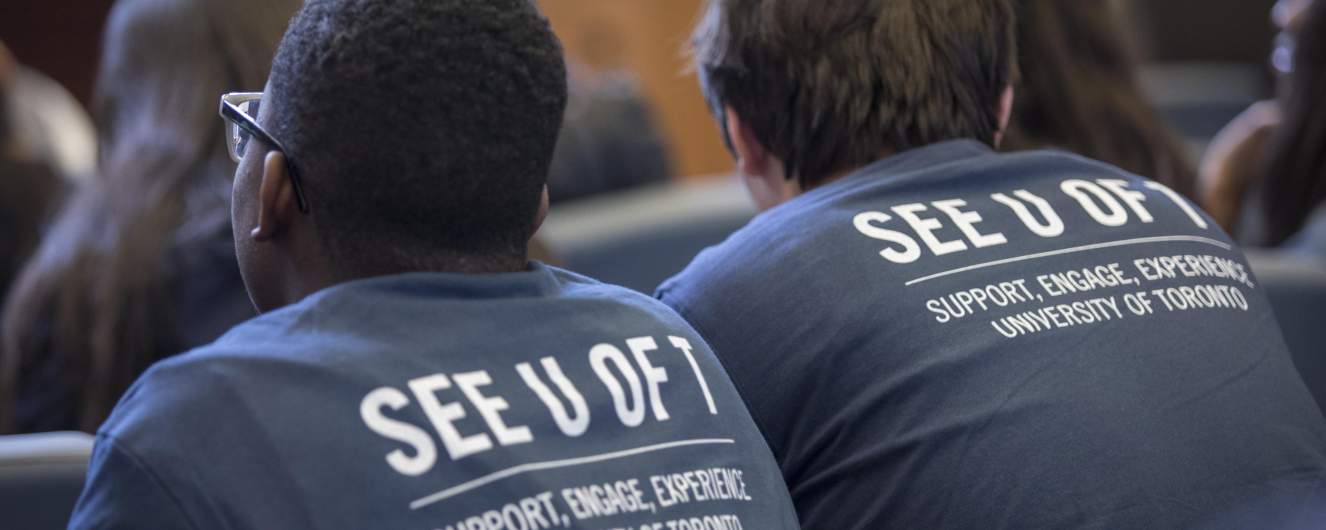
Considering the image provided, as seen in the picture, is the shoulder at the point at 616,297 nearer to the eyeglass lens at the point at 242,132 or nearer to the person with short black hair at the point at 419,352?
the person with short black hair at the point at 419,352

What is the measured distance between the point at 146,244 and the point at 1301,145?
A: 202 centimetres

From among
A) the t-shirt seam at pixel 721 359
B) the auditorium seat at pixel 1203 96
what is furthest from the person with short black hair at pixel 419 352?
the auditorium seat at pixel 1203 96

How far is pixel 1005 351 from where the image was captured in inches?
48.6

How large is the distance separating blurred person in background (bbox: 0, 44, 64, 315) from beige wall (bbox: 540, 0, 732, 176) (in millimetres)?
4008

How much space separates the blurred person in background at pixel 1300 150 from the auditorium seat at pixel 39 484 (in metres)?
2.08

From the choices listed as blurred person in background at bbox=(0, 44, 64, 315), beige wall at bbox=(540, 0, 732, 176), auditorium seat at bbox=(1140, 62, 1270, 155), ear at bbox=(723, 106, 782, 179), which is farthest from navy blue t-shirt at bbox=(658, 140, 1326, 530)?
beige wall at bbox=(540, 0, 732, 176)

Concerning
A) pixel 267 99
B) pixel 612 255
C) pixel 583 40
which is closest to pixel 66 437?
pixel 267 99

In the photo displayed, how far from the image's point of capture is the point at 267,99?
1092 millimetres

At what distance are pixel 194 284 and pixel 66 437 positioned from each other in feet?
2.10

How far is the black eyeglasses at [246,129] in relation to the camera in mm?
1047

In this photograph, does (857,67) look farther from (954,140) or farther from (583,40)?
(583,40)

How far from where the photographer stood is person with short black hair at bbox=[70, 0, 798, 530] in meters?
0.90

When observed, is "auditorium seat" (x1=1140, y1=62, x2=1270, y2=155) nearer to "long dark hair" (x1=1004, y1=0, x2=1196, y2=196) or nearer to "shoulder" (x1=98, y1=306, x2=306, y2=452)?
"long dark hair" (x1=1004, y1=0, x2=1196, y2=196)

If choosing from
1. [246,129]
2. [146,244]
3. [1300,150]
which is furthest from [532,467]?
[1300,150]
